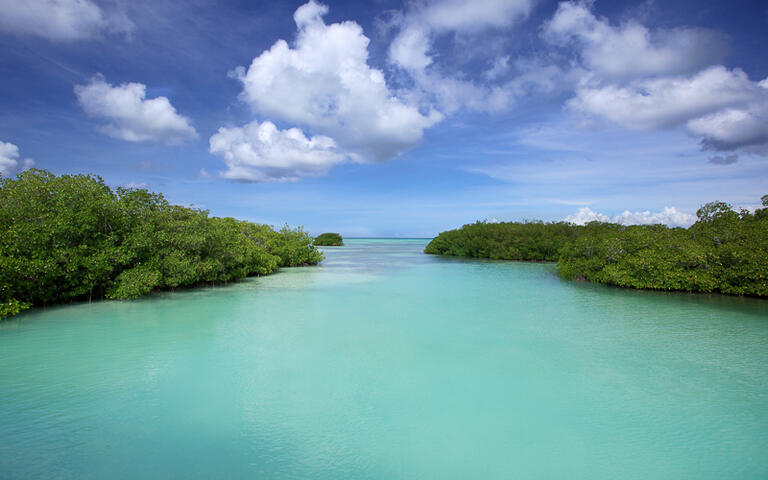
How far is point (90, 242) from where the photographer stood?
11039 mm

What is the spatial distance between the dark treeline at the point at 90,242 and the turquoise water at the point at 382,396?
1.05 metres

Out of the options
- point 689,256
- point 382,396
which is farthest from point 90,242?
point 689,256

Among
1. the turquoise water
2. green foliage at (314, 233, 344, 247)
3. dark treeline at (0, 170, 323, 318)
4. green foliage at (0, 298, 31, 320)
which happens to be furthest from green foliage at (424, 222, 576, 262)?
green foliage at (314, 233, 344, 247)

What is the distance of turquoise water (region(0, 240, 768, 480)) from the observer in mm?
3674

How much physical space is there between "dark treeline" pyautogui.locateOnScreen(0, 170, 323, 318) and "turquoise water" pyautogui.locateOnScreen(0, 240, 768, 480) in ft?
3.43

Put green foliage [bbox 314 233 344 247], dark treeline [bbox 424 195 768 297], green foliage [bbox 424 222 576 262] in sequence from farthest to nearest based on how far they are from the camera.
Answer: green foliage [bbox 314 233 344 247] → green foliage [bbox 424 222 576 262] → dark treeline [bbox 424 195 768 297]

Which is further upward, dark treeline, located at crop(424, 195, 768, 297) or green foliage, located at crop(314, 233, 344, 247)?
green foliage, located at crop(314, 233, 344, 247)

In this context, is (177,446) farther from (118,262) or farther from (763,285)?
(763,285)

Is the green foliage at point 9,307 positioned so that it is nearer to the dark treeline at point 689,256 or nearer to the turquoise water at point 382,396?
the turquoise water at point 382,396

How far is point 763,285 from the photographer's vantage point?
11.8m

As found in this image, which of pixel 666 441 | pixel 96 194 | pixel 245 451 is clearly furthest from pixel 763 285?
pixel 96 194

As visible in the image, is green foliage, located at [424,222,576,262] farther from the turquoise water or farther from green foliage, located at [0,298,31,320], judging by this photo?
green foliage, located at [0,298,31,320]

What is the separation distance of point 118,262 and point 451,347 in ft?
33.5

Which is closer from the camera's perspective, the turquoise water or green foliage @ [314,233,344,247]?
the turquoise water
